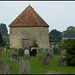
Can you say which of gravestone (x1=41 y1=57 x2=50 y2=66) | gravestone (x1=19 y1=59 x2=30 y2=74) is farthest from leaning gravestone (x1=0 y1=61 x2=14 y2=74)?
gravestone (x1=41 y1=57 x2=50 y2=66)

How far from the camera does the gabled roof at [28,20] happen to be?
46125 mm

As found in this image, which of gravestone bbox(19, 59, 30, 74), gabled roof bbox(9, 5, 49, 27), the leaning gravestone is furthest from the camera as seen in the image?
gabled roof bbox(9, 5, 49, 27)

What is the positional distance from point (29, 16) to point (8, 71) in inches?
1325

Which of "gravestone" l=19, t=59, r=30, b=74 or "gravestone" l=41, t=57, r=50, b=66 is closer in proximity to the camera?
"gravestone" l=19, t=59, r=30, b=74

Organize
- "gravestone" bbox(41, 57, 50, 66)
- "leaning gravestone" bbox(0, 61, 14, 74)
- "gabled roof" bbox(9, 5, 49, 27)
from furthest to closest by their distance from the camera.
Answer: "gabled roof" bbox(9, 5, 49, 27) < "gravestone" bbox(41, 57, 50, 66) < "leaning gravestone" bbox(0, 61, 14, 74)

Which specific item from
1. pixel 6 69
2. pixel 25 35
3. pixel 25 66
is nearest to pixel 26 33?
pixel 25 35

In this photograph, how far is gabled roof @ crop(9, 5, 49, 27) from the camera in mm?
46125

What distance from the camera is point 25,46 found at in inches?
1822

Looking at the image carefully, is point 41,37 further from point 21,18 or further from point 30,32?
point 21,18

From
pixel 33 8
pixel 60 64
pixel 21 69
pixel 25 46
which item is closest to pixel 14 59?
pixel 60 64

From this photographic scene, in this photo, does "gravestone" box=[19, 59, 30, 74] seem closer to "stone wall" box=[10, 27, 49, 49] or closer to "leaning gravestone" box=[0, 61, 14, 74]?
"leaning gravestone" box=[0, 61, 14, 74]

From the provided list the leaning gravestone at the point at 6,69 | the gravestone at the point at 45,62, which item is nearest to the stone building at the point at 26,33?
the gravestone at the point at 45,62

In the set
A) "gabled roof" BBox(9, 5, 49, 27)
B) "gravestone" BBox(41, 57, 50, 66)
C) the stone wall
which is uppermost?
"gabled roof" BBox(9, 5, 49, 27)

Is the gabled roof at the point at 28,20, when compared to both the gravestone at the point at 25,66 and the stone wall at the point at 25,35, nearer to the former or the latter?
the stone wall at the point at 25,35
